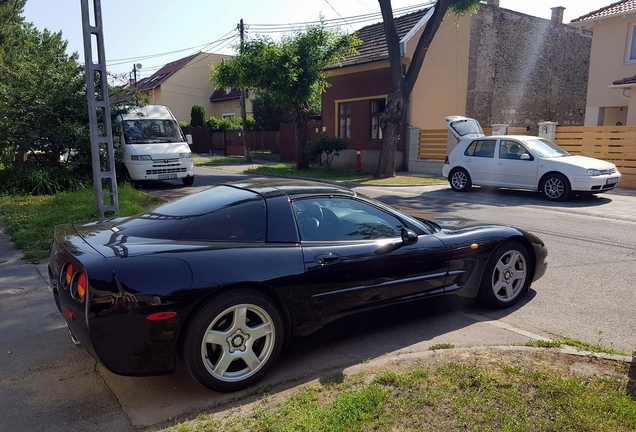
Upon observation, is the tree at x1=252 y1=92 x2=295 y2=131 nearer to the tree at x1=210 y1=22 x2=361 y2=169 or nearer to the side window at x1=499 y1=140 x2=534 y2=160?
the tree at x1=210 y1=22 x2=361 y2=169

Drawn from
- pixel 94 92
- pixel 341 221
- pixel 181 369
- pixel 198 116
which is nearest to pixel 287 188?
pixel 341 221

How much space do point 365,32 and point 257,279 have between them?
23.3 meters

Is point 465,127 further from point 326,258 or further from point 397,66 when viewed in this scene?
point 326,258

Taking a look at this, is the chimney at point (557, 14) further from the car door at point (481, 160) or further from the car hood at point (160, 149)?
the car hood at point (160, 149)

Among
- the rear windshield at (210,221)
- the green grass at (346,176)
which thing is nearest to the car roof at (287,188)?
the rear windshield at (210,221)

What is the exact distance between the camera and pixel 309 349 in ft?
13.5

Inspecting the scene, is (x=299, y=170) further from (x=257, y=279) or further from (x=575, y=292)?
(x=257, y=279)

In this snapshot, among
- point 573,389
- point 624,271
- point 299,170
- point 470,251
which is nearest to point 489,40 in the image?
point 299,170

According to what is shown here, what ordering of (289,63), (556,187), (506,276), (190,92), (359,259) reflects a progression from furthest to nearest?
(190,92)
(289,63)
(556,187)
(506,276)
(359,259)

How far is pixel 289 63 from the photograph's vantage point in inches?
741

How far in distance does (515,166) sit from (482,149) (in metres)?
1.17

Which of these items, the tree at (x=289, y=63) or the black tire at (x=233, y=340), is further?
the tree at (x=289, y=63)

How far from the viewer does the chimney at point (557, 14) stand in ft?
86.0

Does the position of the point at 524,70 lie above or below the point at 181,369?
above
